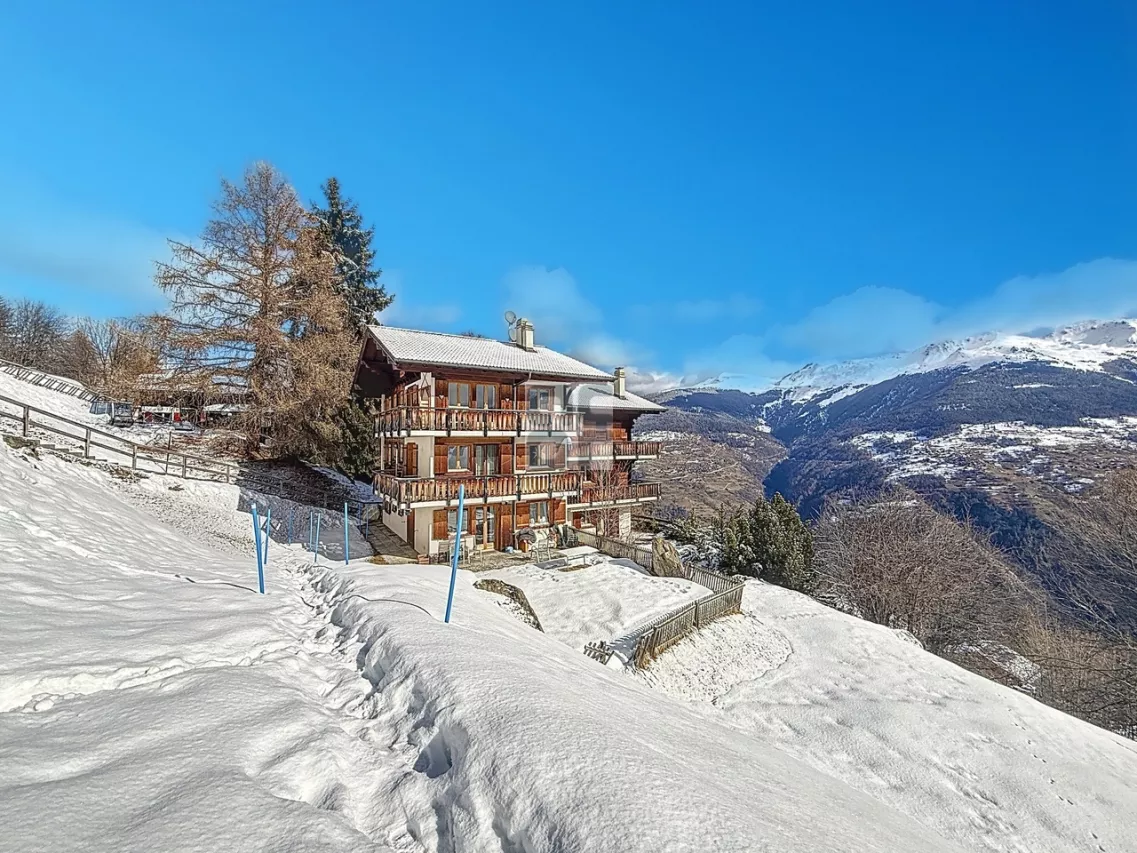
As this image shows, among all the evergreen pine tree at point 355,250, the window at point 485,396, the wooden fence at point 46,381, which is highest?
the evergreen pine tree at point 355,250

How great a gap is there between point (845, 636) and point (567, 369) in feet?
48.2

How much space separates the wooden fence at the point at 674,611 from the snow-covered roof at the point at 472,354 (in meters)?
7.57

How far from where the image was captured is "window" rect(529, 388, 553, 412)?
22562 mm

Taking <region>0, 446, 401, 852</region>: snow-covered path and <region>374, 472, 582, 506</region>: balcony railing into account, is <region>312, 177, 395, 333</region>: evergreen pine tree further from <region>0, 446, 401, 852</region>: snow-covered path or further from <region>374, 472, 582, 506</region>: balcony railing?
<region>0, 446, 401, 852</region>: snow-covered path

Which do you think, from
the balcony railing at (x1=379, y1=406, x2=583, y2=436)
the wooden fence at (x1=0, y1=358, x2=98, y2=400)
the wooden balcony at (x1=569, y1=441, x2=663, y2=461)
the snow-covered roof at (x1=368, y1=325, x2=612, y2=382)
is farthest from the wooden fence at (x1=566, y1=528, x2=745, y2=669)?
the wooden fence at (x1=0, y1=358, x2=98, y2=400)

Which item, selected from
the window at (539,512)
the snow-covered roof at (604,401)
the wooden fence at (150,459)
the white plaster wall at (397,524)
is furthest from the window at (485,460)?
the wooden fence at (150,459)

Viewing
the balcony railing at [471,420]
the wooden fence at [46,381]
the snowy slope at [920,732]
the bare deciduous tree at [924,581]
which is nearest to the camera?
the snowy slope at [920,732]

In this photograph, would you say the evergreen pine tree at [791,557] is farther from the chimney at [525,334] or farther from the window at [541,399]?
the chimney at [525,334]

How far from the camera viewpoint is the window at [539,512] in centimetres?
2198

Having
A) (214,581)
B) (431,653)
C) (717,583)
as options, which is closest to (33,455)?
(214,581)

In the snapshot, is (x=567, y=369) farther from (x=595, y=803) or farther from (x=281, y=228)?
(x=595, y=803)

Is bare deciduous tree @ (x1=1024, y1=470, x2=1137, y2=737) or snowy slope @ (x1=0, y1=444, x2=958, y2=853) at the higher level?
snowy slope @ (x1=0, y1=444, x2=958, y2=853)

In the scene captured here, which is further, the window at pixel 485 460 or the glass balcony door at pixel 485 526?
the window at pixel 485 460

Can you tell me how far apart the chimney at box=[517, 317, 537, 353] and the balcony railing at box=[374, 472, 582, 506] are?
7.23m
